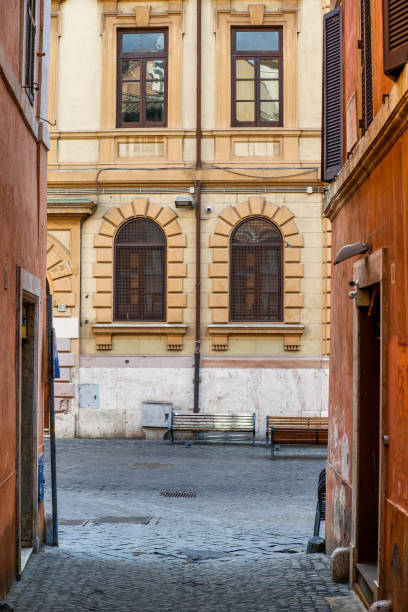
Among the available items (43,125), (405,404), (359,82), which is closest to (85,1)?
(43,125)

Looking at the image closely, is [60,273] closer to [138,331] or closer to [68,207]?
[68,207]

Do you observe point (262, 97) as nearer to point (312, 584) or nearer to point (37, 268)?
point (37, 268)

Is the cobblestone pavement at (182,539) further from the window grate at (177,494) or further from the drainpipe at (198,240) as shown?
the drainpipe at (198,240)

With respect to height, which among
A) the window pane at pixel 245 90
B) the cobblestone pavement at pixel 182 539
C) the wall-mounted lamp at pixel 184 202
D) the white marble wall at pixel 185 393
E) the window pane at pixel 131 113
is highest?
the window pane at pixel 245 90

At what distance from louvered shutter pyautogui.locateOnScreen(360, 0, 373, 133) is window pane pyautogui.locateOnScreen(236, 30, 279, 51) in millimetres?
15007

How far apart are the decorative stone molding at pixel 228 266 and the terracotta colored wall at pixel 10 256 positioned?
529 inches

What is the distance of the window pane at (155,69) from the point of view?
23.6 meters

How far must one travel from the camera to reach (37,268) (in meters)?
10.0

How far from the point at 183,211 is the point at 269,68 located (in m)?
3.97

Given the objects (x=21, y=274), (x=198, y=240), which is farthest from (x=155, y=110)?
(x=21, y=274)

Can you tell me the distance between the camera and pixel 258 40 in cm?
2345

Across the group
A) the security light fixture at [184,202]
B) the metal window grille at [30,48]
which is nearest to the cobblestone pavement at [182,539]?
the metal window grille at [30,48]

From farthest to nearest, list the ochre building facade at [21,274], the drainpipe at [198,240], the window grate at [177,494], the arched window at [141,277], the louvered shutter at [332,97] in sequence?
1. the arched window at [141,277]
2. the drainpipe at [198,240]
3. the window grate at [177,494]
4. the louvered shutter at [332,97]
5. the ochre building facade at [21,274]

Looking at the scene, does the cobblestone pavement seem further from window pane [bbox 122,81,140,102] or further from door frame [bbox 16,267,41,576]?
window pane [bbox 122,81,140,102]
